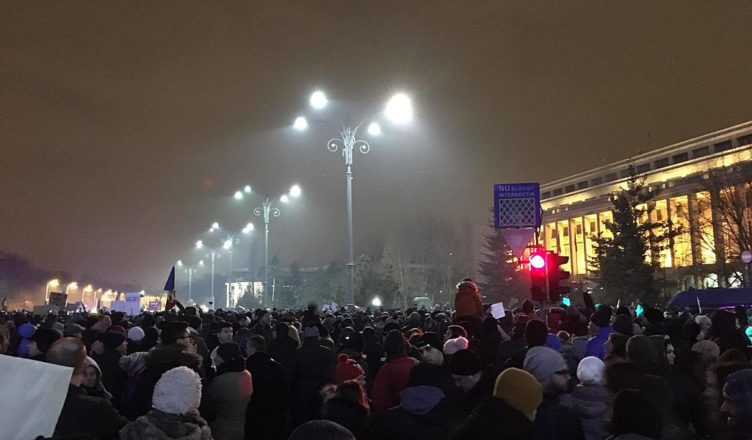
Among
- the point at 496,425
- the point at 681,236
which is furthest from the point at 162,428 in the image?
the point at 681,236

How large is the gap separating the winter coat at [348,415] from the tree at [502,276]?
5786cm

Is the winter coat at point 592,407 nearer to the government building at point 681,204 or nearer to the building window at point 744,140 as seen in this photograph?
the government building at point 681,204

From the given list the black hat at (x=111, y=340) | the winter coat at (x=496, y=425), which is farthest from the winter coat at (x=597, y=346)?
the black hat at (x=111, y=340)

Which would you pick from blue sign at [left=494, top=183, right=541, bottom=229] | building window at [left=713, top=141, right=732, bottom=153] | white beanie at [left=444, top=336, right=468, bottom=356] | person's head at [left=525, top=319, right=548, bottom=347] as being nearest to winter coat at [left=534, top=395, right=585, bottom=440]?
white beanie at [left=444, top=336, right=468, bottom=356]

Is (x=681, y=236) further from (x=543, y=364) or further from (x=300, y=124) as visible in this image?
(x=543, y=364)

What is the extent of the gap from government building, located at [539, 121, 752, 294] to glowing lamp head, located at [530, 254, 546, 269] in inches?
1294

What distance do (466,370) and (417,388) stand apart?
0.89 meters

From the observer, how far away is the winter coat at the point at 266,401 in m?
6.46

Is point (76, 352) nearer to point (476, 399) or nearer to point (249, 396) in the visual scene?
point (249, 396)

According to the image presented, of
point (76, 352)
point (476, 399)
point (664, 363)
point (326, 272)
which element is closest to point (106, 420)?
point (76, 352)

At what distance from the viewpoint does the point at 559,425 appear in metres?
5.11

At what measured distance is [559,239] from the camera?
102250 mm

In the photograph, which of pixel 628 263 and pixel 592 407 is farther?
pixel 628 263

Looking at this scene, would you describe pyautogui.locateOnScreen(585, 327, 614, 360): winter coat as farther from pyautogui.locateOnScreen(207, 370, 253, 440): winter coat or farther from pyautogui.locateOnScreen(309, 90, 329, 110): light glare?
pyautogui.locateOnScreen(309, 90, 329, 110): light glare
